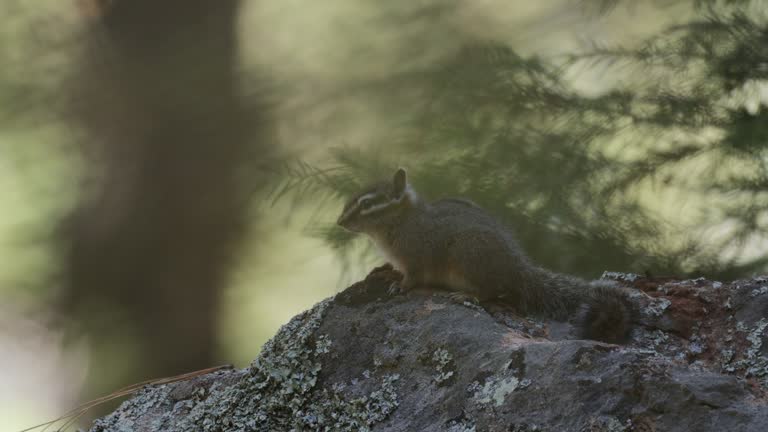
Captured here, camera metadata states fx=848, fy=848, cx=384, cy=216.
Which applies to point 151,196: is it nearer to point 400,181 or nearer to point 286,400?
point 400,181

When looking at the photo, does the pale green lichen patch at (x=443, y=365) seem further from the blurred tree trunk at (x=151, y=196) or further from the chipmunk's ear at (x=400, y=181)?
the blurred tree trunk at (x=151, y=196)

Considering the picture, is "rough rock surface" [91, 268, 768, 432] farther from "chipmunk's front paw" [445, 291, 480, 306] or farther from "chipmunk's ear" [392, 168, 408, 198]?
"chipmunk's ear" [392, 168, 408, 198]

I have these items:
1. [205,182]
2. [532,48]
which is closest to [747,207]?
[532,48]

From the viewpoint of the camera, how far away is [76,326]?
4441 millimetres

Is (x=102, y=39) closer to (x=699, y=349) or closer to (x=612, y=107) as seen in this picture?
(x=612, y=107)

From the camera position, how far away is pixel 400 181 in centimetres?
291

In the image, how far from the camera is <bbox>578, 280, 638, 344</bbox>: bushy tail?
2.23m

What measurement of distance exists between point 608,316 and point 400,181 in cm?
92

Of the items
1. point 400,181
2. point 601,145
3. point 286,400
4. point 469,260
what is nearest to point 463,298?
point 469,260

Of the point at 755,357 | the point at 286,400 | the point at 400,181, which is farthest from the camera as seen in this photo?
the point at 400,181

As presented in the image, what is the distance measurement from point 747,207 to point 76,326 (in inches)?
130

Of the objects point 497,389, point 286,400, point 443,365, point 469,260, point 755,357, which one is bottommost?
point 755,357

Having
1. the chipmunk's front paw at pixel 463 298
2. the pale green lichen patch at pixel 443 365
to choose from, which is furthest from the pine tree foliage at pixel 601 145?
the pale green lichen patch at pixel 443 365

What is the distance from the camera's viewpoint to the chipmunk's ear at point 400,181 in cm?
286
